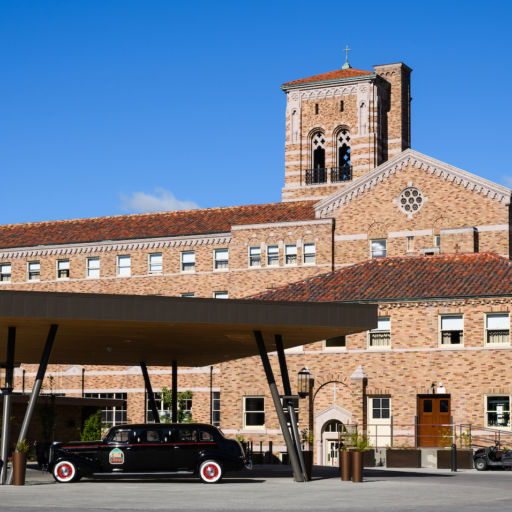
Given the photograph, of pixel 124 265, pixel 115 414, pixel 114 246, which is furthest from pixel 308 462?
pixel 114 246

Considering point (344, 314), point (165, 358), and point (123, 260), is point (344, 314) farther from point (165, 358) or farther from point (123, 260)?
point (123, 260)

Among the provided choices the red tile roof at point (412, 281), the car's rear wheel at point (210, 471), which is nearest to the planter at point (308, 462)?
the car's rear wheel at point (210, 471)

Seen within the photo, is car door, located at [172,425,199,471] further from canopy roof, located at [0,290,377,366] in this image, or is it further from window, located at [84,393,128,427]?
window, located at [84,393,128,427]

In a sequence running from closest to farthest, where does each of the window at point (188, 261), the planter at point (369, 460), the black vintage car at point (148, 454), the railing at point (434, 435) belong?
1. the black vintage car at point (148, 454)
2. the planter at point (369, 460)
3. the railing at point (434, 435)
4. the window at point (188, 261)

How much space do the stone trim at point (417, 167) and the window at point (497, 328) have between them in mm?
11034

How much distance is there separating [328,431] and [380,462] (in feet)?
24.6

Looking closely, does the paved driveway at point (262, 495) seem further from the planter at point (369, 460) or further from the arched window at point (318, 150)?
the arched window at point (318, 150)

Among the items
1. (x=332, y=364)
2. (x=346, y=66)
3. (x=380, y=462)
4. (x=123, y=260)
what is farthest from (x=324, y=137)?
(x=380, y=462)

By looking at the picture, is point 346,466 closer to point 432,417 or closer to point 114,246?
point 432,417

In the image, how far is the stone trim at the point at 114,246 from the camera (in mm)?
62719

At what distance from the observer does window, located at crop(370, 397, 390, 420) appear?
1817 inches

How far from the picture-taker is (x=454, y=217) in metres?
54.6

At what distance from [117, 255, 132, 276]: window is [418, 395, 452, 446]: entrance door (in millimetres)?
Answer: 25184

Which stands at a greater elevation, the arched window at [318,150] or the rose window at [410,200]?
the arched window at [318,150]
